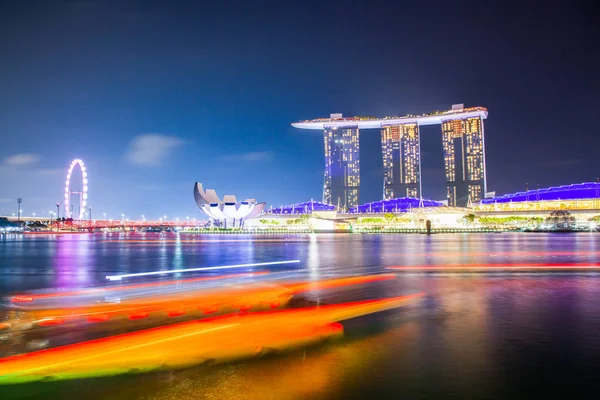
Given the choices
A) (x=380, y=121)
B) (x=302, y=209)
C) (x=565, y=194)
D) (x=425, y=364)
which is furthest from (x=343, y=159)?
(x=425, y=364)

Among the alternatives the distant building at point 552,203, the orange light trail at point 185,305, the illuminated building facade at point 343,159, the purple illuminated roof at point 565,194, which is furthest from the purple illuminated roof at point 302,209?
the orange light trail at point 185,305

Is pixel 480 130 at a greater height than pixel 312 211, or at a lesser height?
greater

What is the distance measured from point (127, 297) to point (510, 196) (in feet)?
403

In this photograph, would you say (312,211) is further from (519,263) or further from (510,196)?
(519,263)

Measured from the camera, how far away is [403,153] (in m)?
168

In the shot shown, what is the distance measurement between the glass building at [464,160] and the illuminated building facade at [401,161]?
10944 millimetres

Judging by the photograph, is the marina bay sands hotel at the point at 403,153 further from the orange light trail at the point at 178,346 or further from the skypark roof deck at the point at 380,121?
the orange light trail at the point at 178,346

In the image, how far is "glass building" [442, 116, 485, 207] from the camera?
500 ft

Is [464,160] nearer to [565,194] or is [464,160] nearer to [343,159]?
[343,159]

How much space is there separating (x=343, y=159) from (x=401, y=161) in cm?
2052

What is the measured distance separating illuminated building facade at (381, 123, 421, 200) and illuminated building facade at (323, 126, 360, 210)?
10.4 m

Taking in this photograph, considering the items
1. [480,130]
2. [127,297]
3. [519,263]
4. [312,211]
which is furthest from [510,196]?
[127,297]

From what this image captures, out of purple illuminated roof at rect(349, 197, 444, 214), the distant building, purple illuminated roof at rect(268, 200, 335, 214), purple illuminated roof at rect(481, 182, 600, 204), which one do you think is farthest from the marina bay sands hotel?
the distant building

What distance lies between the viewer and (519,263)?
56.4ft
